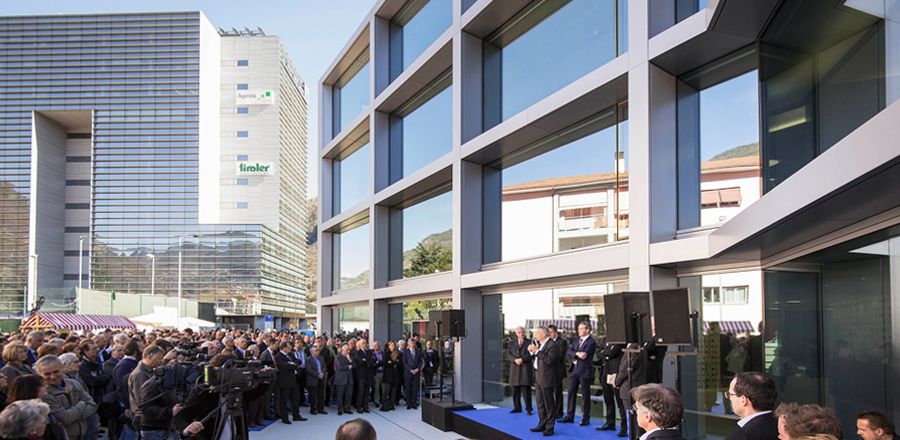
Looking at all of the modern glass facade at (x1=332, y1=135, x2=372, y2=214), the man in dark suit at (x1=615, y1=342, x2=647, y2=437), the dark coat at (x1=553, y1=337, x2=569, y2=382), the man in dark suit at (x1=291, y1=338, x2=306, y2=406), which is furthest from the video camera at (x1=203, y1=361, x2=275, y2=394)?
the modern glass facade at (x1=332, y1=135, x2=372, y2=214)

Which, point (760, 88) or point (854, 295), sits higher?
point (760, 88)

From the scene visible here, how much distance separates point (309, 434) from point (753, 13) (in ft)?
34.6

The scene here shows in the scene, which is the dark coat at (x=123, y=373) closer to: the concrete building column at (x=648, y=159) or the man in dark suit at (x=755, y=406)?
the concrete building column at (x=648, y=159)

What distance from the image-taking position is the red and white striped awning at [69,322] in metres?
29.5

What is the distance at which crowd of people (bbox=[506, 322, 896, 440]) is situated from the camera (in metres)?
3.74

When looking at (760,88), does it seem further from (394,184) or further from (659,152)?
(394,184)

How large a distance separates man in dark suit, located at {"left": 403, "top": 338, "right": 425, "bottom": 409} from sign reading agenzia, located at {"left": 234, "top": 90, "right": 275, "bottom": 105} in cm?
6706

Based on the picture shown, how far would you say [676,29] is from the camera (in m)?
10.8

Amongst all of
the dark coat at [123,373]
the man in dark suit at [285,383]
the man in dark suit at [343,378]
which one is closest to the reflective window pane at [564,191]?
the man in dark suit at [343,378]

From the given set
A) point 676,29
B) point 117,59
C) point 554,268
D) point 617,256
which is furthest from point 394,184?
point 117,59

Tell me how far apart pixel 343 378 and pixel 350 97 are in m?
15.2

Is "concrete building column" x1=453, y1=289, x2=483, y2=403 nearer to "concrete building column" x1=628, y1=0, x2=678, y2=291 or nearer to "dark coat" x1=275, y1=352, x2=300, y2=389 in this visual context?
"dark coat" x1=275, y1=352, x2=300, y2=389

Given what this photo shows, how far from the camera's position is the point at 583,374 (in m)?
12.4

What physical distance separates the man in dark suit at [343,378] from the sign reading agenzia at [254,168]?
214 ft
